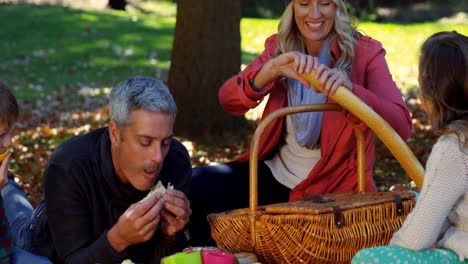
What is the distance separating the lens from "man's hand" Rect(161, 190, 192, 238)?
3742 mm

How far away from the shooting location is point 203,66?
7883 mm

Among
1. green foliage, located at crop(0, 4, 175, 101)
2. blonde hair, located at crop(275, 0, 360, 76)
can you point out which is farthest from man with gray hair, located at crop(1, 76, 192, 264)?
green foliage, located at crop(0, 4, 175, 101)

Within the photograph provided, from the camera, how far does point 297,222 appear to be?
12.0 ft

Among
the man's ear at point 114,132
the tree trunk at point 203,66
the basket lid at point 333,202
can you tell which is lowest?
the tree trunk at point 203,66

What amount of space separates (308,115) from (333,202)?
0.69 metres

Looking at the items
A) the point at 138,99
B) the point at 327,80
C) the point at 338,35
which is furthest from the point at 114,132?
the point at 338,35

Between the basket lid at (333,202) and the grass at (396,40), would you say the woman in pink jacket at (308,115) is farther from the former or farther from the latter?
the grass at (396,40)

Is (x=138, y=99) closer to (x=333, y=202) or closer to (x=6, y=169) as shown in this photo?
(x=6, y=169)

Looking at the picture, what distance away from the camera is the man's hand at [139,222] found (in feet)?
11.9

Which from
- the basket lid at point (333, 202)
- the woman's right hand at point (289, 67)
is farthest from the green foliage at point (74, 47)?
the basket lid at point (333, 202)

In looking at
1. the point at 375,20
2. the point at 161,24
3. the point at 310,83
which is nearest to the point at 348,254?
the point at 310,83

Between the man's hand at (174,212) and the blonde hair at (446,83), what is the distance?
3.61 ft

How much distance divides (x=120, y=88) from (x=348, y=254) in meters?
1.17

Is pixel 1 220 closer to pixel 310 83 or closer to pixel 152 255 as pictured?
pixel 152 255
